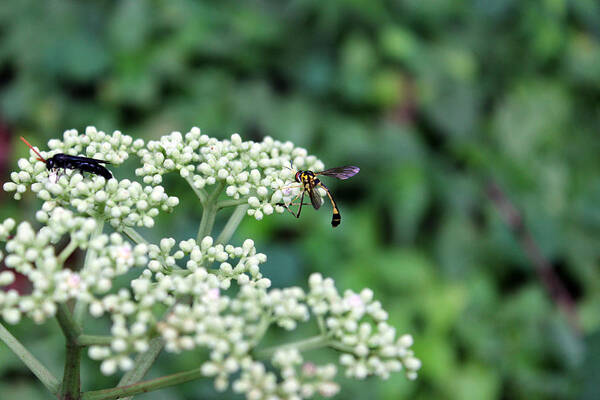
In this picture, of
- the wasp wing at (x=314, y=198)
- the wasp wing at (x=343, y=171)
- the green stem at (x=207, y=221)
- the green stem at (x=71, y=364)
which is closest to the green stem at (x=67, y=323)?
the green stem at (x=71, y=364)

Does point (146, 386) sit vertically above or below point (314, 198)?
below

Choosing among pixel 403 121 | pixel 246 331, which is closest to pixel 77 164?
pixel 246 331

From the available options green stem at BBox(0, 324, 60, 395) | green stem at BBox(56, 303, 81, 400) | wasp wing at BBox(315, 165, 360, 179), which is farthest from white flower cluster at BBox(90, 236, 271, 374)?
wasp wing at BBox(315, 165, 360, 179)

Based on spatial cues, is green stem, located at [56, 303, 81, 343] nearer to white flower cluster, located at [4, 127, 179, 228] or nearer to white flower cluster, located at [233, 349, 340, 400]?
white flower cluster, located at [4, 127, 179, 228]

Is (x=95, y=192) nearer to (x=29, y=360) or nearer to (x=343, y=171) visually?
(x=29, y=360)

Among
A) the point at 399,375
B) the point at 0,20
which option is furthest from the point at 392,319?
the point at 0,20

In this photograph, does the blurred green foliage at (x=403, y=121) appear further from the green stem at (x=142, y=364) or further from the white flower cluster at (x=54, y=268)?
the white flower cluster at (x=54, y=268)

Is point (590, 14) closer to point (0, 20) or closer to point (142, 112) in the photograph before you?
point (142, 112)
